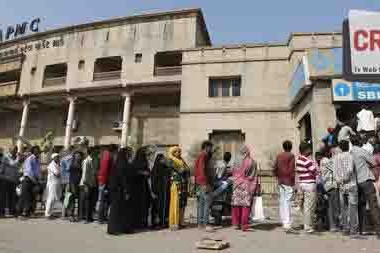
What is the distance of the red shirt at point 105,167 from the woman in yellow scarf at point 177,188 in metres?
1.32

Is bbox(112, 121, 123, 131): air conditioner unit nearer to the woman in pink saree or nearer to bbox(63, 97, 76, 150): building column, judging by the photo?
bbox(63, 97, 76, 150): building column

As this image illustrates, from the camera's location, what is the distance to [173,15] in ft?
92.8

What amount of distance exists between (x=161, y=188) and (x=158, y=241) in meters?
1.66

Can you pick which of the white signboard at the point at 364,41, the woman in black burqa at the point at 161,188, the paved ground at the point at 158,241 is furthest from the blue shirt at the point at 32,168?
the white signboard at the point at 364,41

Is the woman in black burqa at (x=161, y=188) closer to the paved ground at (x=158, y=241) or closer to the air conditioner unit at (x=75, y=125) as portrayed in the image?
the paved ground at (x=158, y=241)

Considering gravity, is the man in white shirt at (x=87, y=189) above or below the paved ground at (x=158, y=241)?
above

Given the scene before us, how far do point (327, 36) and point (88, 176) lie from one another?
16290 mm

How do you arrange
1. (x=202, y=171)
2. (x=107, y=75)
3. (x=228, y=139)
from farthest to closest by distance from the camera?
(x=107, y=75)
(x=228, y=139)
(x=202, y=171)

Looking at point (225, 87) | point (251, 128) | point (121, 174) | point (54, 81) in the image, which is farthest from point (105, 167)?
point (54, 81)

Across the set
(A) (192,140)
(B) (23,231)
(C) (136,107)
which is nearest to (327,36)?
(A) (192,140)

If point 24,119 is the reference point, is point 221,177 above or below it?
below

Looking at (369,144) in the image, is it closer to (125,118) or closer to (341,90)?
(341,90)

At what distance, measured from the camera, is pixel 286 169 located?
7.94m

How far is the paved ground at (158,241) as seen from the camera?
20.1ft
